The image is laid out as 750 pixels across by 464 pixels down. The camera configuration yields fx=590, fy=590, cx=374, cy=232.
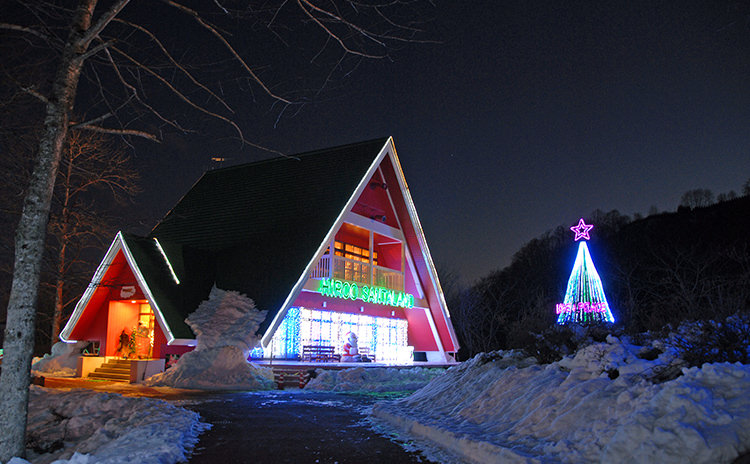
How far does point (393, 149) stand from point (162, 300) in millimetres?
11437

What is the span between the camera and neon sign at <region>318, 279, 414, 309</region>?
73.7ft

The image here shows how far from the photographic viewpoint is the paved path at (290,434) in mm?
6969

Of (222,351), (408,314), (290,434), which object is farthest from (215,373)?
(408,314)

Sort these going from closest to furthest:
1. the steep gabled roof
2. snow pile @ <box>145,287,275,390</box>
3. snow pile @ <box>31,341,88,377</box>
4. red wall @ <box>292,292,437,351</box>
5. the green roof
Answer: snow pile @ <box>145,287,275,390</box> < the steep gabled roof < the green roof < snow pile @ <box>31,341,88,377</box> < red wall @ <box>292,292,437,351</box>

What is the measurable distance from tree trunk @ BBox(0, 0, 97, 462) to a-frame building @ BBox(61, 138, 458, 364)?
11.8m

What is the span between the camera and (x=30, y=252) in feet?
22.9

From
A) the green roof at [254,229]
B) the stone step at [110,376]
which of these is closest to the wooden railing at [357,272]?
the green roof at [254,229]

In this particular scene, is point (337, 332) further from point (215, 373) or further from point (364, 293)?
point (215, 373)

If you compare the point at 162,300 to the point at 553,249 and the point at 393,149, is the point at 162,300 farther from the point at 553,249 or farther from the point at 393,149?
the point at 553,249

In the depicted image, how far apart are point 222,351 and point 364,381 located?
4.45 m

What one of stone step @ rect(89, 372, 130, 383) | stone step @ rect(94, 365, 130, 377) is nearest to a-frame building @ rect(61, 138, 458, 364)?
stone step @ rect(94, 365, 130, 377)

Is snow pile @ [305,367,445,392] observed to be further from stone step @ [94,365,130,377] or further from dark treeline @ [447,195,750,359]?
→ dark treeline @ [447,195,750,359]

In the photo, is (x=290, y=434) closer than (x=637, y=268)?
Yes

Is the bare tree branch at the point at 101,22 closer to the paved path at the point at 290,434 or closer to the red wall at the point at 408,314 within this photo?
the paved path at the point at 290,434
